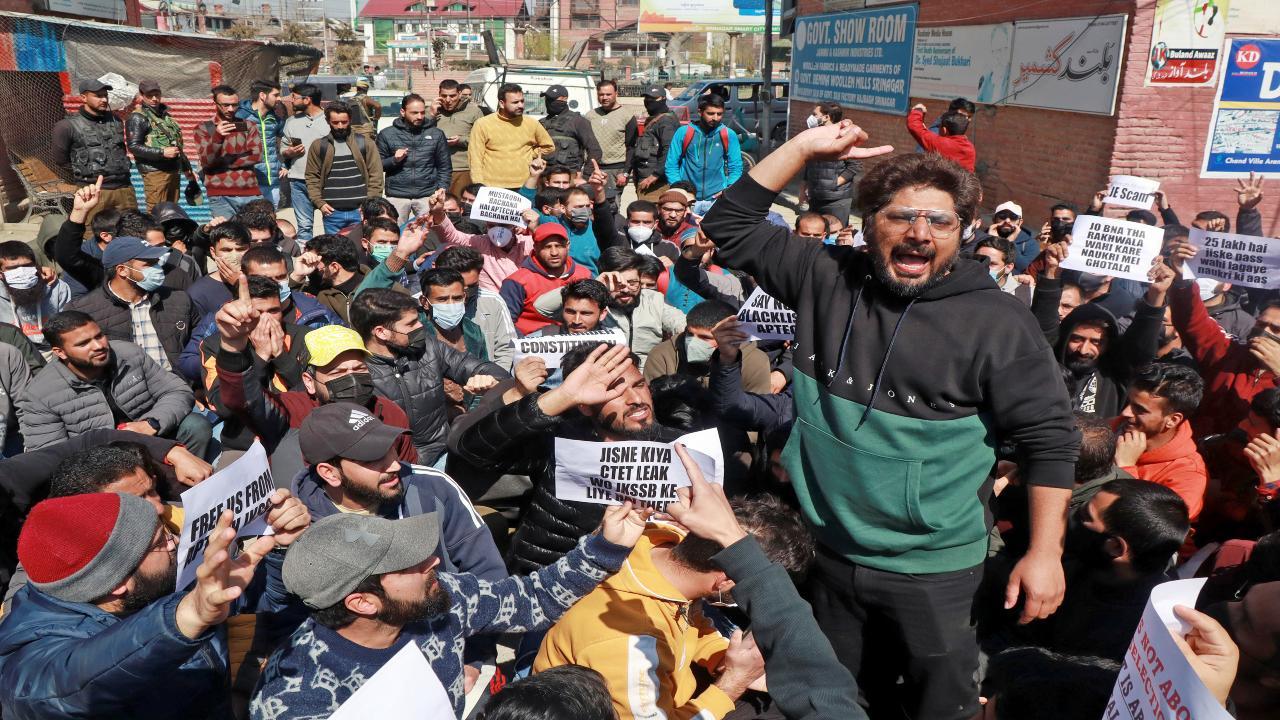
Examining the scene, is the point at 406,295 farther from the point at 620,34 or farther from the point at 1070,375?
the point at 620,34

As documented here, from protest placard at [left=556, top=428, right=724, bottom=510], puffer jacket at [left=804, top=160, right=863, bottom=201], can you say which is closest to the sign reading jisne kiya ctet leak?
puffer jacket at [left=804, top=160, right=863, bottom=201]

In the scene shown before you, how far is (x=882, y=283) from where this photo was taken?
2660 mm

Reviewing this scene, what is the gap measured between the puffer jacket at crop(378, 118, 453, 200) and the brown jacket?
25 centimetres

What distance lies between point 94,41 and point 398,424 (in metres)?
13.9

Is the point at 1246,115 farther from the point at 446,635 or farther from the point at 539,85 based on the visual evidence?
the point at 539,85

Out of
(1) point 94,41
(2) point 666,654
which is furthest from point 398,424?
(1) point 94,41

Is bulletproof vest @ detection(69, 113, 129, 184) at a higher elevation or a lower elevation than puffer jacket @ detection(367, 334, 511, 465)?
higher

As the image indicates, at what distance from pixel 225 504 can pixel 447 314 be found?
267 cm

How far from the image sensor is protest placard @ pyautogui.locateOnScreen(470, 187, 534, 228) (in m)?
7.34

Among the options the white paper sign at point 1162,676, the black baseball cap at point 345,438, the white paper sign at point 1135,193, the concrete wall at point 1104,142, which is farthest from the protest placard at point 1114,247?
the concrete wall at point 1104,142

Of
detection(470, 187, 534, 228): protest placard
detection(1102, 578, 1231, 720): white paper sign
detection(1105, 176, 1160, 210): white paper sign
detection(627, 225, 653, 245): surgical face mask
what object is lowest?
detection(1102, 578, 1231, 720): white paper sign

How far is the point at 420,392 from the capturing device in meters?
4.71

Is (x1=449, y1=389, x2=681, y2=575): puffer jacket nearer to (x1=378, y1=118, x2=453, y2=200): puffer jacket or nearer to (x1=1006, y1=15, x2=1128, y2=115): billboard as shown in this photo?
(x1=378, y1=118, x2=453, y2=200): puffer jacket

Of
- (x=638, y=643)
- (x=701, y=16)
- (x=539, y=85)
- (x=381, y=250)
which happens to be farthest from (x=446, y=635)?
(x=701, y=16)
